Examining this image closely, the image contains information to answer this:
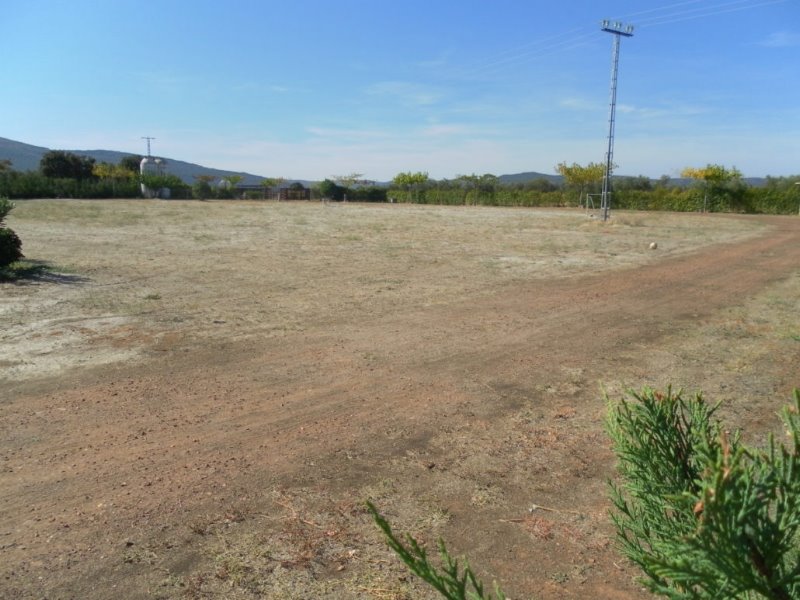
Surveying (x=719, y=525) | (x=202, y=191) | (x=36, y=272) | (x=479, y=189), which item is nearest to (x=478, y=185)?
(x=479, y=189)

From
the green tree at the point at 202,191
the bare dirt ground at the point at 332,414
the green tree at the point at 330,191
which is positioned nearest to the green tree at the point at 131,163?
the green tree at the point at 202,191

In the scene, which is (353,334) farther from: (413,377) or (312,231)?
(312,231)

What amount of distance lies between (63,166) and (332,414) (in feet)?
244

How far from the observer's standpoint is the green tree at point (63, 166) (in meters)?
66.9

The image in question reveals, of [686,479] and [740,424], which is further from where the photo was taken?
[740,424]

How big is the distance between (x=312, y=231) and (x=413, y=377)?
19.6 metres

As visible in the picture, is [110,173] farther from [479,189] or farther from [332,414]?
[332,414]

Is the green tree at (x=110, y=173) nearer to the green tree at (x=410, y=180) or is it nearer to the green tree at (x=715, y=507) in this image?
the green tree at (x=410, y=180)

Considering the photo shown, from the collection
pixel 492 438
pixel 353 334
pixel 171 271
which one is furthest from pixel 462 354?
pixel 171 271

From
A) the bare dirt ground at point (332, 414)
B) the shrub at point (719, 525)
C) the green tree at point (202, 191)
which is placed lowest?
the bare dirt ground at point (332, 414)

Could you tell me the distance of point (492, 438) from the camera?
491 cm

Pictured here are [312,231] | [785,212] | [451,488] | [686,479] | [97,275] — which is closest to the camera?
[686,479]

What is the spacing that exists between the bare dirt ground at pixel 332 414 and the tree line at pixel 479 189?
1284 inches

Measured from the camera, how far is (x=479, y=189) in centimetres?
6644
